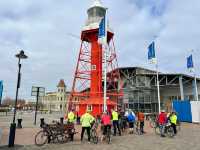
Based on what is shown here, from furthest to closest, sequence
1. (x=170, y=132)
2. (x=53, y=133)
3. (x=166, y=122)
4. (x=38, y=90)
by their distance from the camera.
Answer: (x=38, y=90)
(x=166, y=122)
(x=170, y=132)
(x=53, y=133)

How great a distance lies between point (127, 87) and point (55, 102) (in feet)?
226

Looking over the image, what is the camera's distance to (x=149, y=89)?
4350 cm

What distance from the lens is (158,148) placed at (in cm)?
1124

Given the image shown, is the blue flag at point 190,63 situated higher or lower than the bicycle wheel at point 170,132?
higher

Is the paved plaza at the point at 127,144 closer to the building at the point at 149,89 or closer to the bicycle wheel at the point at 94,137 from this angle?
the bicycle wheel at the point at 94,137

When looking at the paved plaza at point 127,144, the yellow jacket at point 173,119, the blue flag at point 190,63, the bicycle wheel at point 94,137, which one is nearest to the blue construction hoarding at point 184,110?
the blue flag at point 190,63

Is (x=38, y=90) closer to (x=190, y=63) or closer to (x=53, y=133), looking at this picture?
(x=53, y=133)

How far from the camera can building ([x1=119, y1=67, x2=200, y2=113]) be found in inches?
1599

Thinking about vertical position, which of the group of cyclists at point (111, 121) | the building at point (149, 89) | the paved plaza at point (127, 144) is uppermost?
the building at point (149, 89)

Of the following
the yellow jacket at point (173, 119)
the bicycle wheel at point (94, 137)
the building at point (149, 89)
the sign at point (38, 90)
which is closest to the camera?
the bicycle wheel at point (94, 137)

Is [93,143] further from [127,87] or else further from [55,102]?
[55,102]

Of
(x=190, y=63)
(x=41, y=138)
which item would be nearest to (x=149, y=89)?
(x=190, y=63)

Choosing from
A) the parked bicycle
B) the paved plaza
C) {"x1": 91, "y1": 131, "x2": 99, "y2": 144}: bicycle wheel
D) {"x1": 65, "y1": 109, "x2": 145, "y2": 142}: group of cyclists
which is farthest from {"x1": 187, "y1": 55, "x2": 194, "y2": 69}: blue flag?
the parked bicycle

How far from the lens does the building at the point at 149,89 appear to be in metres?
40.6
